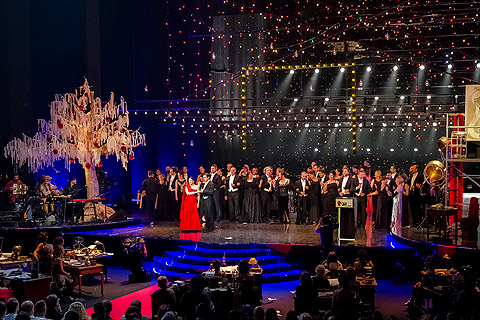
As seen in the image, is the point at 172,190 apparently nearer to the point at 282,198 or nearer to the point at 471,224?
the point at 282,198

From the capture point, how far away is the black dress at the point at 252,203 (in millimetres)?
16844

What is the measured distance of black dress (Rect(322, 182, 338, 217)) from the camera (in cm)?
1614

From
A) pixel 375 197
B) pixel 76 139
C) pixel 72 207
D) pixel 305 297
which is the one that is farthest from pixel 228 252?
pixel 76 139

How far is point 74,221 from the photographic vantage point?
17016mm

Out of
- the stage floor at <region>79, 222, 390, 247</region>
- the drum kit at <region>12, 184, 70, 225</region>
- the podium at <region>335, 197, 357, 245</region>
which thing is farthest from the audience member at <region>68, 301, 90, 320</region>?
the drum kit at <region>12, 184, 70, 225</region>

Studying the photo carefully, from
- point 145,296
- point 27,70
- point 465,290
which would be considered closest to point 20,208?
point 27,70

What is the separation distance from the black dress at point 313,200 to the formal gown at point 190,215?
3052mm

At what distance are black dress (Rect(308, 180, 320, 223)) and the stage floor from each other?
1.54 ft

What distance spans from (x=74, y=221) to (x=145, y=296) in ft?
20.6

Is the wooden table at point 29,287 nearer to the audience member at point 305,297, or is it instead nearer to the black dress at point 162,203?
the audience member at point 305,297

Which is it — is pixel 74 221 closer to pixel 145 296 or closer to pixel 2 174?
pixel 2 174

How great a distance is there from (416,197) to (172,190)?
21.9 feet

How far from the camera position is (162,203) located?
18.0 m

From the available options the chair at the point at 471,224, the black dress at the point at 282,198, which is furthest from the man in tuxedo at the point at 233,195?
the chair at the point at 471,224
